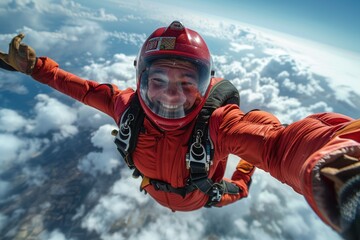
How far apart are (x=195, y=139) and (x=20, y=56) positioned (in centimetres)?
290

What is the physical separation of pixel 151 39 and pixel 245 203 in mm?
144813

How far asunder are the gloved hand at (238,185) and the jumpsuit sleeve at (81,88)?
8.10 ft

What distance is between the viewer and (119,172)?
134375 mm

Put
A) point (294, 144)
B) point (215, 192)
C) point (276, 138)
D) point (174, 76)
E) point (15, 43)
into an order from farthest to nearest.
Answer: point (215, 192) → point (15, 43) → point (174, 76) → point (276, 138) → point (294, 144)

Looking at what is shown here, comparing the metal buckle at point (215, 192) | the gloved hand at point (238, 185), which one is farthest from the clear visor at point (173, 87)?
the gloved hand at point (238, 185)

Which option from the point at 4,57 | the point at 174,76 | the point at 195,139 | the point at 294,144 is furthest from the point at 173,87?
the point at 4,57

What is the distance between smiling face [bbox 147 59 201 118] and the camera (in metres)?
2.40

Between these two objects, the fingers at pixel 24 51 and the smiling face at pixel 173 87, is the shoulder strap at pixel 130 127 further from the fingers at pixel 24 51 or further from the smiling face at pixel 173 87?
the fingers at pixel 24 51

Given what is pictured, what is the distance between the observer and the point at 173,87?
7.89ft

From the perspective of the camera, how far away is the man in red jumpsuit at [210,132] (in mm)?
727

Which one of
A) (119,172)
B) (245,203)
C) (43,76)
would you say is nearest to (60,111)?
(119,172)

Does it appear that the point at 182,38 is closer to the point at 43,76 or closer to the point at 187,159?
the point at 187,159

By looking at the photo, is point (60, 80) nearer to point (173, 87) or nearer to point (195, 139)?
point (173, 87)

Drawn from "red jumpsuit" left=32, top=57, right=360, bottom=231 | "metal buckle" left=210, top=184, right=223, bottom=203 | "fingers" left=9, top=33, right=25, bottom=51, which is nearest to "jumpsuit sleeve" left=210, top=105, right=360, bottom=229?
"red jumpsuit" left=32, top=57, right=360, bottom=231
